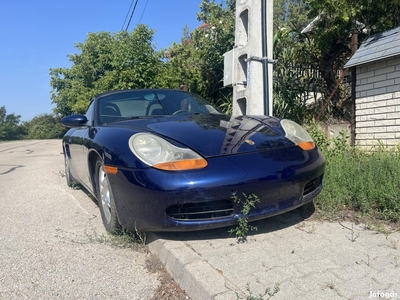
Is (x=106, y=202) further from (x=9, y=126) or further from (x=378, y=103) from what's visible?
(x=9, y=126)

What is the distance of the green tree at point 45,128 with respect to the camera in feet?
181

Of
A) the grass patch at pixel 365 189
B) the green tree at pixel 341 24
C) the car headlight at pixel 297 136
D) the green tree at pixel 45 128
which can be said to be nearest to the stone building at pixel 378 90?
the green tree at pixel 341 24

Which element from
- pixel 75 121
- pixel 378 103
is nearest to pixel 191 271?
pixel 75 121

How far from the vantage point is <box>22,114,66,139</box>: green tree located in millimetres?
55250

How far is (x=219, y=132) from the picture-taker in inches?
107

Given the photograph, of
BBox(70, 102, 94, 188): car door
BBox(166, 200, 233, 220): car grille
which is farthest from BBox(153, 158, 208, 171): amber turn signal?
BBox(70, 102, 94, 188): car door

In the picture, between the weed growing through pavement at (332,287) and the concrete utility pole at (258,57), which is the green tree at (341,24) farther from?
the weed growing through pavement at (332,287)

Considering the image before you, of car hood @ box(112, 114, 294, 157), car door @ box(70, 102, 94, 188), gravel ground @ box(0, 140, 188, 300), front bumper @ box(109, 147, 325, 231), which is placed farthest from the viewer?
Result: car door @ box(70, 102, 94, 188)

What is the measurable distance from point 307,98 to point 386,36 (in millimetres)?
2011

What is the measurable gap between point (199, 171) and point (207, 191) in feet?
0.47

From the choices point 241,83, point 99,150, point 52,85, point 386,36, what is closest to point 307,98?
point 386,36

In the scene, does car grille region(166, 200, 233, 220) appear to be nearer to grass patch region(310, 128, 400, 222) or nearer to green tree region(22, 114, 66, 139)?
grass patch region(310, 128, 400, 222)

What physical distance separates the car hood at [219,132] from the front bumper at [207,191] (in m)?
0.12

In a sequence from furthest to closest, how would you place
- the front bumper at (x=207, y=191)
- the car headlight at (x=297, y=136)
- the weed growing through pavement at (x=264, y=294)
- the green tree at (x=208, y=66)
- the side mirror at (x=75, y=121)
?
the green tree at (x=208, y=66) < the side mirror at (x=75, y=121) < the car headlight at (x=297, y=136) < the front bumper at (x=207, y=191) < the weed growing through pavement at (x=264, y=294)
